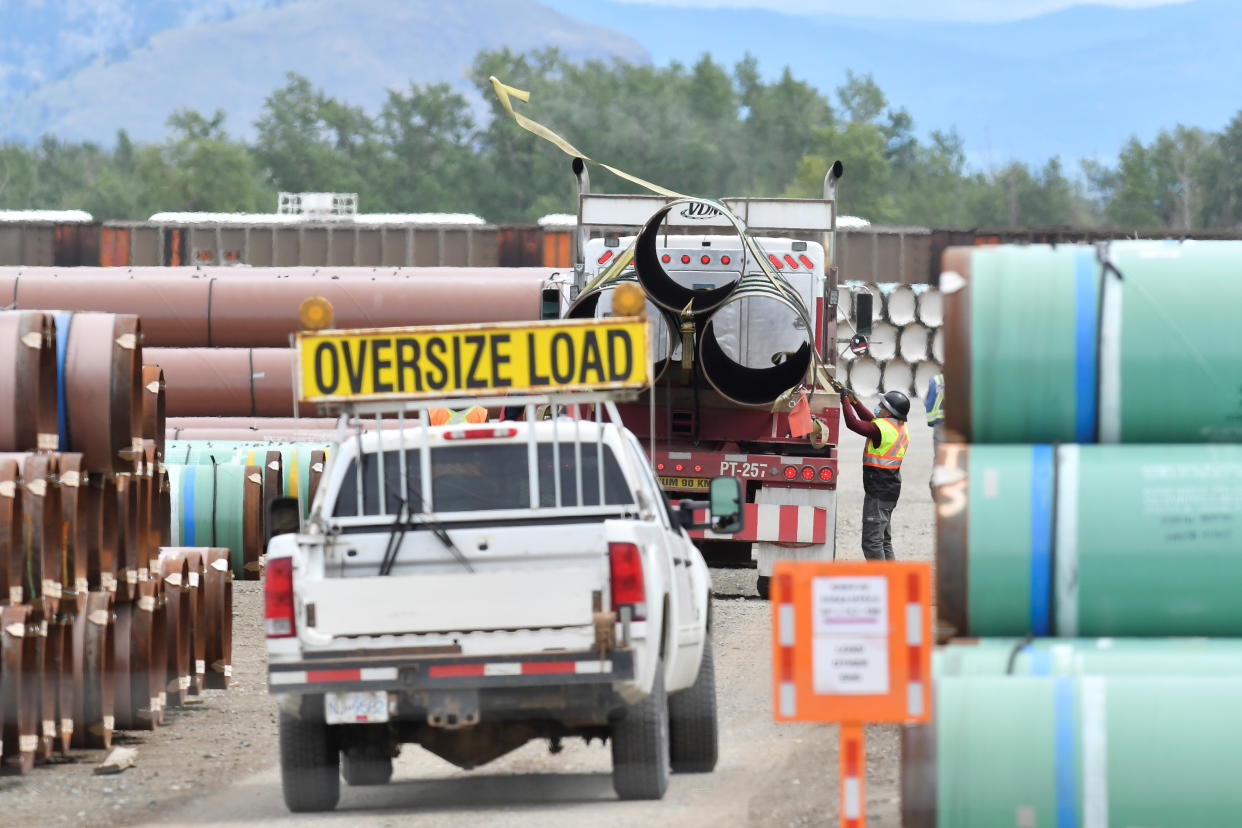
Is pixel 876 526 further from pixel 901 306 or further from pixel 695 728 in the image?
pixel 901 306

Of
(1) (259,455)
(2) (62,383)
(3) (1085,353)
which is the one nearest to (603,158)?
(1) (259,455)

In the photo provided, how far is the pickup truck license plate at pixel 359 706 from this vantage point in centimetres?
874

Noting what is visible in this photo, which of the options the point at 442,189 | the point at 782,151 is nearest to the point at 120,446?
the point at 442,189

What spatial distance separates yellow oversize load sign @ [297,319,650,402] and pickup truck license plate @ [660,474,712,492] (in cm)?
846

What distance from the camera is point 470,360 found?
365 inches

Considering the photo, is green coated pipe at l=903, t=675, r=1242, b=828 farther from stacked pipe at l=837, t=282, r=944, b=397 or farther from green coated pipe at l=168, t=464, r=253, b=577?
stacked pipe at l=837, t=282, r=944, b=397

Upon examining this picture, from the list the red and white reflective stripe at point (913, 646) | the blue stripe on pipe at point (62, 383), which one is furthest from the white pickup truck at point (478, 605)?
the red and white reflective stripe at point (913, 646)

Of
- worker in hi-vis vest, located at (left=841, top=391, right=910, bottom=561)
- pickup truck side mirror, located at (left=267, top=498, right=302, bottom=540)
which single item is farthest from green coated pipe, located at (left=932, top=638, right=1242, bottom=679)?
worker in hi-vis vest, located at (left=841, top=391, right=910, bottom=561)

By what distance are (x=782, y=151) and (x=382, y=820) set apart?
422 feet

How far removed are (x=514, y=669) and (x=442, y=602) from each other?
0.41 meters

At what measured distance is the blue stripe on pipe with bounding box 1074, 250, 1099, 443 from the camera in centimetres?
720

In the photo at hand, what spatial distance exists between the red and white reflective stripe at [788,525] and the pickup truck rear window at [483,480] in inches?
Answer: 323

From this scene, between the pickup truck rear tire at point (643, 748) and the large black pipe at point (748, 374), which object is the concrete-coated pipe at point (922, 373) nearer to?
the large black pipe at point (748, 374)

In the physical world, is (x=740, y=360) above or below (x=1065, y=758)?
above
